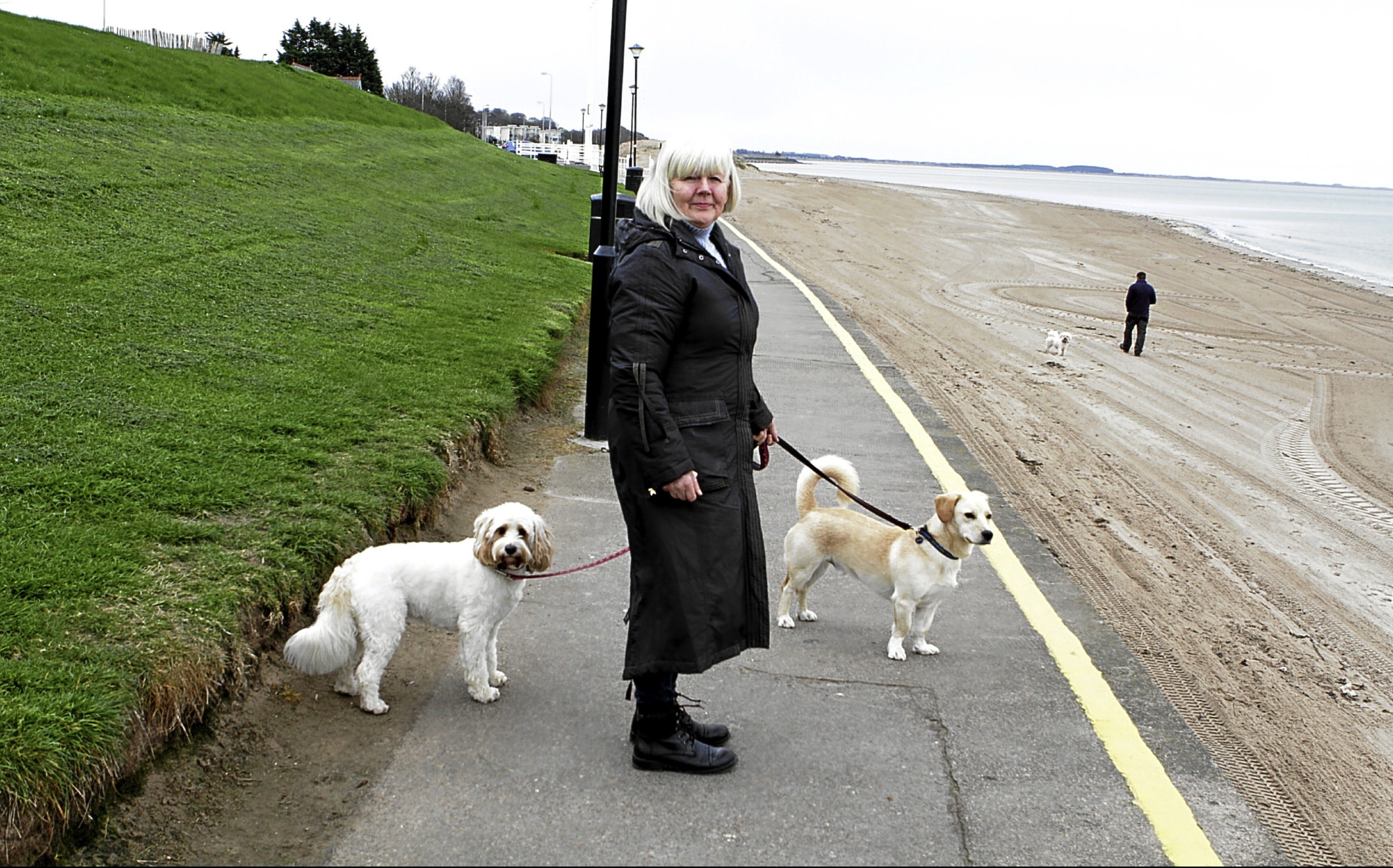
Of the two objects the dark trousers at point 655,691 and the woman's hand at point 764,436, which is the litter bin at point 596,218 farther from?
the dark trousers at point 655,691

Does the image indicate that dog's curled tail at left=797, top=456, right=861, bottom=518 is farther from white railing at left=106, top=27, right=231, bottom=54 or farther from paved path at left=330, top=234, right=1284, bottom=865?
white railing at left=106, top=27, right=231, bottom=54

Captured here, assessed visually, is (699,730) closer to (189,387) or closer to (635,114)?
(189,387)

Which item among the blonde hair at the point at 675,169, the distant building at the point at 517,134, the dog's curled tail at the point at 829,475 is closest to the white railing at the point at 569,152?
the distant building at the point at 517,134

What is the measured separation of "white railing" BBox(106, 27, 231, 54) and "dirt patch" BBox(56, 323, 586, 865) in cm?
5075

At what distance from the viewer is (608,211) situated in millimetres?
7980

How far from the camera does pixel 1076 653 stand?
5.07 m

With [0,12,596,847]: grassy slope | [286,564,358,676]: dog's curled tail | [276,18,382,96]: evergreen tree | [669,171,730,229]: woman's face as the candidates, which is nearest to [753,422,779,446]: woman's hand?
[669,171,730,229]: woman's face

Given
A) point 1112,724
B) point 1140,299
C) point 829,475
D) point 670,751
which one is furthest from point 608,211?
point 1140,299

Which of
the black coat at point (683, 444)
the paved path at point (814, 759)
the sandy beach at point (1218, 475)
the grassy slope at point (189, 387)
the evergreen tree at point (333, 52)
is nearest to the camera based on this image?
the paved path at point (814, 759)

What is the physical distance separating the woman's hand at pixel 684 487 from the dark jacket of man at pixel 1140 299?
17.9m

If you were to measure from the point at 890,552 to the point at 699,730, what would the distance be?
153cm

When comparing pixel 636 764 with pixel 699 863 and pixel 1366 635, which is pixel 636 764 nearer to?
pixel 699 863

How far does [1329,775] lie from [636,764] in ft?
9.61

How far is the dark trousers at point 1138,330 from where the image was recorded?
1973 centimetres
